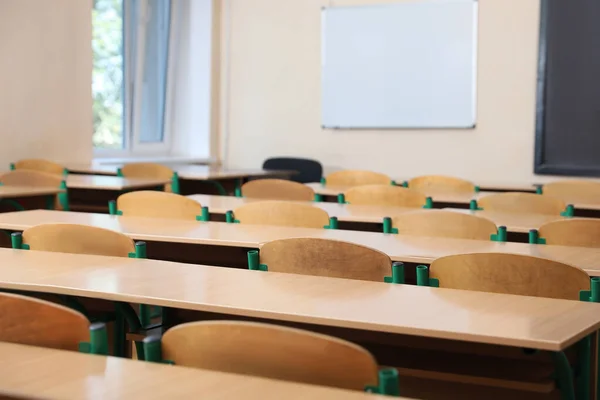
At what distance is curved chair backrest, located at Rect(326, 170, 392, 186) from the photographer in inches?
259

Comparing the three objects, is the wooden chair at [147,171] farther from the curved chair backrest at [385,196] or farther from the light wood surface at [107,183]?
the curved chair backrest at [385,196]

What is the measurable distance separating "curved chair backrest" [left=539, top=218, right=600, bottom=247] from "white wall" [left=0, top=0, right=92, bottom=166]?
4.43 m

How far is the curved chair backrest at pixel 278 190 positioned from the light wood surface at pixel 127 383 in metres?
3.70

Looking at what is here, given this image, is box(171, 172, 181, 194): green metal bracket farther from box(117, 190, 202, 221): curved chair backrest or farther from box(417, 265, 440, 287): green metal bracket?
box(417, 265, 440, 287): green metal bracket

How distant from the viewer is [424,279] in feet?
8.50

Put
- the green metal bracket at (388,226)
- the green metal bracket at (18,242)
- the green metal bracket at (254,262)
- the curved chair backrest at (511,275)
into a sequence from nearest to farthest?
1. the curved chair backrest at (511,275)
2. the green metal bracket at (254,262)
3. the green metal bracket at (18,242)
4. the green metal bracket at (388,226)

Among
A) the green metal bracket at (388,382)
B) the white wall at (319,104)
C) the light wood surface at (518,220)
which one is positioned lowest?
the green metal bracket at (388,382)

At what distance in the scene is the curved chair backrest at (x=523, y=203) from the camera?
4.64 metres

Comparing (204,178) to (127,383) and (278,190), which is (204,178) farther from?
(127,383)

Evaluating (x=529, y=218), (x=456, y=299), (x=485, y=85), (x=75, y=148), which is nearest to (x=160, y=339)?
(x=456, y=299)

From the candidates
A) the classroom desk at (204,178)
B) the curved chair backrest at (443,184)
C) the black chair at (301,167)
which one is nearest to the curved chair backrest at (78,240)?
the curved chair backrest at (443,184)

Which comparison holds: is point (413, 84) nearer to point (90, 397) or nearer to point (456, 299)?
point (456, 299)

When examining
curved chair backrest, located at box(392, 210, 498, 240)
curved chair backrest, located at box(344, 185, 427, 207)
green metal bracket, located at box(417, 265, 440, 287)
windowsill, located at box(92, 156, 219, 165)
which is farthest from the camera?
windowsill, located at box(92, 156, 219, 165)

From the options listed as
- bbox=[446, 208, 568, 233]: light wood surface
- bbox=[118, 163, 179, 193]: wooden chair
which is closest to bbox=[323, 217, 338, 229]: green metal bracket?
bbox=[446, 208, 568, 233]: light wood surface
